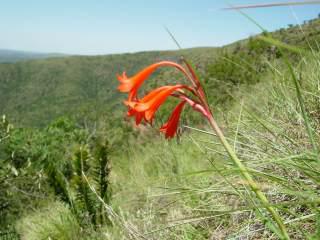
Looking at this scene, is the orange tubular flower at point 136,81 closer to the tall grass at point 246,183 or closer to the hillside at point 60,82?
the tall grass at point 246,183

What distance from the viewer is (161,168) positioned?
464 cm

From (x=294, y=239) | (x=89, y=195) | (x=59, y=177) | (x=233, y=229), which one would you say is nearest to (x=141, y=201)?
(x=89, y=195)

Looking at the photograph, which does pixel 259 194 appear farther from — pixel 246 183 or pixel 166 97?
pixel 166 97

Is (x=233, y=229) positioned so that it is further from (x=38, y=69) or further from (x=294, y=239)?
(x=38, y=69)

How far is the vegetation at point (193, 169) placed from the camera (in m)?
1.44

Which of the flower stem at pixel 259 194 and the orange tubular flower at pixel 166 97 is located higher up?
the orange tubular flower at pixel 166 97

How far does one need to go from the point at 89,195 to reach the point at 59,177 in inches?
14.0

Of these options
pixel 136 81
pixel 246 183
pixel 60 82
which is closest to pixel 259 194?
pixel 246 183

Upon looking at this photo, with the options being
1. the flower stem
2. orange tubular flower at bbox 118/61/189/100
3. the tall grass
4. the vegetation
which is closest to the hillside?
the vegetation

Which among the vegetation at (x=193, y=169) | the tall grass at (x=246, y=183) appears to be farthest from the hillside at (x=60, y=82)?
the tall grass at (x=246, y=183)

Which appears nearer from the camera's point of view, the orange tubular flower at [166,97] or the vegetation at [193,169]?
the orange tubular flower at [166,97]

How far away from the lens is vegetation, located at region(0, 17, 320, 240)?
1.44 m

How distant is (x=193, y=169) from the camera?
3.68 metres

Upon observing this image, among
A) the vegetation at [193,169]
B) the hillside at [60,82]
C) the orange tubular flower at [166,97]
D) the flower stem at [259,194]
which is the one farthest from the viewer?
the hillside at [60,82]
